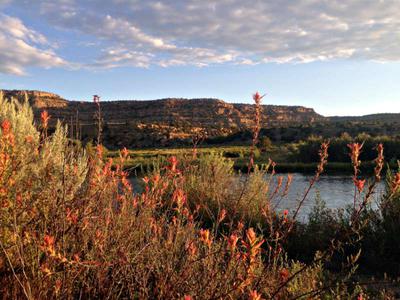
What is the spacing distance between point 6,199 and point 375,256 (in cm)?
566

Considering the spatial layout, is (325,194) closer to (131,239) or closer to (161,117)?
Result: (131,239)

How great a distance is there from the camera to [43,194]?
13.3ft

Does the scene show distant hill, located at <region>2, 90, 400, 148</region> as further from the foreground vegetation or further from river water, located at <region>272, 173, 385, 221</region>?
the foreground vegetation

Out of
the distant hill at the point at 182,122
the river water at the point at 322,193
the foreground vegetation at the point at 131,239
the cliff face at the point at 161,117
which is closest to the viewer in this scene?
the foreground vegetation at the point at 131,239

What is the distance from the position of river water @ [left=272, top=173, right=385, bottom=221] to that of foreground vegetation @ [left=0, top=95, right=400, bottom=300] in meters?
5.06

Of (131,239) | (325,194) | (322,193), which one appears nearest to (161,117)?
(322,193)

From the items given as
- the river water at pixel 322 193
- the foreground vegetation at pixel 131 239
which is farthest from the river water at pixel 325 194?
the foreground vegetation at pixel 131 239

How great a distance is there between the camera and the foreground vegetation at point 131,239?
8.34 ft

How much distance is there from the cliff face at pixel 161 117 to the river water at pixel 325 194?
95.0 feet

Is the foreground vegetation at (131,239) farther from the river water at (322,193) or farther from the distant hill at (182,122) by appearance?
the distant hill at (182,122)

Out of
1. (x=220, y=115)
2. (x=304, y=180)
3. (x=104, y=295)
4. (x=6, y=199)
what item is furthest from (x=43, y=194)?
(x=220, y=115)

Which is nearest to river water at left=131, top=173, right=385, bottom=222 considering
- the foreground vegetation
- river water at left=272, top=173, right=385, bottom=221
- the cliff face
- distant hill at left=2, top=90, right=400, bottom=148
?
river water at left=272, top=173, right=385, bottom=221

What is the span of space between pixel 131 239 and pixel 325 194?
45.3ft

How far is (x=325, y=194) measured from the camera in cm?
1625
